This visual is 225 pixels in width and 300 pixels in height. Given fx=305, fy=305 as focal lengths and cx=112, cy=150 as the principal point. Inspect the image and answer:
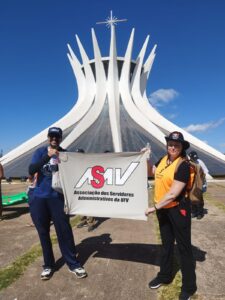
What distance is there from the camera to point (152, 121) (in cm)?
2834

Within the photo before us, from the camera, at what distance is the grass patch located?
393cm

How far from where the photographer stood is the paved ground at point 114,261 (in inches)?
142

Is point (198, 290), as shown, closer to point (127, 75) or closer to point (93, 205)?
point (93, 205)

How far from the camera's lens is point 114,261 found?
4590 millimetres

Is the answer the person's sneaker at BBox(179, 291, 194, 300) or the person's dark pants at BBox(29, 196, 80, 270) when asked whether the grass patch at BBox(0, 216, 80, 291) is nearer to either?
the person's dark pants at BBox(29, 196, 80, 270)

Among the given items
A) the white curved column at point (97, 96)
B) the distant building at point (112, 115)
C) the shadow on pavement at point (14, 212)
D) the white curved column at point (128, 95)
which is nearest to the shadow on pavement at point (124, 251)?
the shadow on pavement at point (14, 212)

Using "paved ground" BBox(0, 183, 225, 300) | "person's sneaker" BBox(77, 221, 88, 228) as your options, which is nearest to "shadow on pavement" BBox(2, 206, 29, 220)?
"paved ground" BBox(0, 183, 225, 300)

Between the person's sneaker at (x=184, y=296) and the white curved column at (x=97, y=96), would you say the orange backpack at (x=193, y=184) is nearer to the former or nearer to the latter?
the person's sneaker at (x=184, y=296)

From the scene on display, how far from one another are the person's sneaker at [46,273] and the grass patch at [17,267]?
336 millimetres

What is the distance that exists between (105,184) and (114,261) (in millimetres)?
1194

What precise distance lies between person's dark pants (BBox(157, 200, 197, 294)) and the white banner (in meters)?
0.45

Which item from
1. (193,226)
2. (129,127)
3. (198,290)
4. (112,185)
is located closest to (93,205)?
(112,185)

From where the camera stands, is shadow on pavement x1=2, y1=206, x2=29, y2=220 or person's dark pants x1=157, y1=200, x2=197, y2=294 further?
shadow on pavement x1=2, y1=206, x2=29, y2=220

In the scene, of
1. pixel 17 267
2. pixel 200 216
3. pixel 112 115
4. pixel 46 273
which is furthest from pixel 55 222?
pixel 112 115
